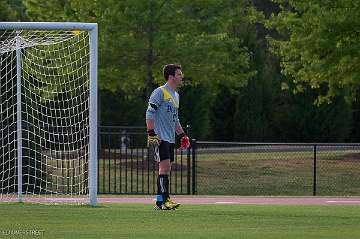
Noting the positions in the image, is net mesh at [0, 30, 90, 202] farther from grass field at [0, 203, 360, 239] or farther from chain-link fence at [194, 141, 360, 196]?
chain-link fence at [194, 141, 360, 196]

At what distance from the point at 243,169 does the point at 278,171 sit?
104cm

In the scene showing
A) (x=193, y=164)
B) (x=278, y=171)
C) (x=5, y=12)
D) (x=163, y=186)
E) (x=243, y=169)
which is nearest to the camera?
(x=163, y=186)

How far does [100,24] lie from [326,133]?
14938 mm

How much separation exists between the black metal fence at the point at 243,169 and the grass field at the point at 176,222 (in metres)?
11.3

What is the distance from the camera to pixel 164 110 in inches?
610

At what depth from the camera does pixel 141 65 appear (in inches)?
1455

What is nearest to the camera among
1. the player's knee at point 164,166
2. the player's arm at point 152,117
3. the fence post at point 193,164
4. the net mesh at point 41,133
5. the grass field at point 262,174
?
the player's arm at point 152,117

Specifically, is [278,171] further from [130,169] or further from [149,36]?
[149,36]

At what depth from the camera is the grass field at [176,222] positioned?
11898mm

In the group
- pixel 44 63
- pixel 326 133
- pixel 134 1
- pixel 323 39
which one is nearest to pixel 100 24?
pixel 134 1

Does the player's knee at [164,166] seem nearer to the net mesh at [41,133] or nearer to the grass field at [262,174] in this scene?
the net mesh at [41,133]

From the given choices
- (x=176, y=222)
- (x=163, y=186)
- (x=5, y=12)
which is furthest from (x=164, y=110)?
(x=5, y=12)

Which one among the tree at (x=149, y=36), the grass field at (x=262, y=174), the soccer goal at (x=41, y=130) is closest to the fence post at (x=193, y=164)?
the grass field at (x=262, y=174)

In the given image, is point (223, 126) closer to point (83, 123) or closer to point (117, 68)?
point (117, 68)
